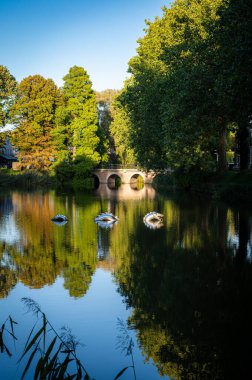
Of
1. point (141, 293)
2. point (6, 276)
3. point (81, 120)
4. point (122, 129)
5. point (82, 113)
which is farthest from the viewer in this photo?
point (82, 113)

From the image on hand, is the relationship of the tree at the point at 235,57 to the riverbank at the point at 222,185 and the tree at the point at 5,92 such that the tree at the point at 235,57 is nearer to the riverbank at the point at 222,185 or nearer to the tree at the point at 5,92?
the riverbank at the point at 222,185

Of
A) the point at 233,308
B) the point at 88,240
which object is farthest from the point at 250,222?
the point at 233,308

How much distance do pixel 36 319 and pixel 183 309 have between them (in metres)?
3.93

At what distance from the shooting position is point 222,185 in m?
40.9

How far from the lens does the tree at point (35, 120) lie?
72.2 m

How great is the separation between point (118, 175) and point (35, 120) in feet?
71.6

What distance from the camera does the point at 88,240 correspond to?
22.1m

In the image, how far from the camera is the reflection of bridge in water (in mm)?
81463

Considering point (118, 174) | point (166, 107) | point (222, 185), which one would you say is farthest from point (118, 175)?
point (166, 107)

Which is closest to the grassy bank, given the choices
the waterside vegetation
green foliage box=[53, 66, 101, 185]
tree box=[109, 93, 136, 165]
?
the waterside vegetation

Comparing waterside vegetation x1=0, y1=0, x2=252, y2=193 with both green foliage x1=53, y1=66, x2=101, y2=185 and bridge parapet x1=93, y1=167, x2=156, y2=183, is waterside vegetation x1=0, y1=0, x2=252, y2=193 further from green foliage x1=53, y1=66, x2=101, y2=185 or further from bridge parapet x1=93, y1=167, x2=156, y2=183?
bridge parapet x1=93, y1=167, x2=156, y2=183

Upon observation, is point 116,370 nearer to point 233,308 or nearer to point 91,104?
point 233,308

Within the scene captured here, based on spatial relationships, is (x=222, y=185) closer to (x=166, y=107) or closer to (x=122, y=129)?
(x=166, y=107)

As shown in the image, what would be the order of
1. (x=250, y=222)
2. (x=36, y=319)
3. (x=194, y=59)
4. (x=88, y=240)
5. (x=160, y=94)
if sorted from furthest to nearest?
(x=160, y=94)
(x=194, y=59)
(x=250, y=222)
(x=88, y=240)
(x=36, y=319)
